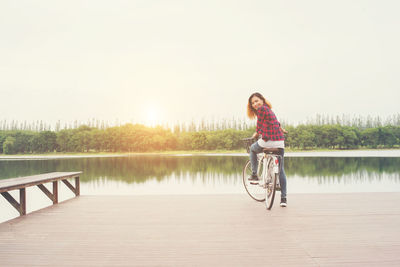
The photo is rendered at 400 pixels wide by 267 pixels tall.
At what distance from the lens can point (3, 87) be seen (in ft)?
331

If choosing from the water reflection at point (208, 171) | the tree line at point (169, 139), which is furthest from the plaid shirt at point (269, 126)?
the tree line at point (169, 139)

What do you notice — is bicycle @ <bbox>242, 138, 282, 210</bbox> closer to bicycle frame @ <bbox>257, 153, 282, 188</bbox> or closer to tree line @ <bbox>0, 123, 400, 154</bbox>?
bicycle frame @ <bbox>257, 153, 282, 188</bbox>

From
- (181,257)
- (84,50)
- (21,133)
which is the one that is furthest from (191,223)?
(21,133)

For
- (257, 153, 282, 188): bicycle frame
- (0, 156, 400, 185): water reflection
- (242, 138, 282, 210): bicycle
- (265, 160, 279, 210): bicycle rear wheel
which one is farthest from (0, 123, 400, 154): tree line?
(265, 160, 279, 210): bicycle rear wheel

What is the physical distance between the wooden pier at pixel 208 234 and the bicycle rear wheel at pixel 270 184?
0.17m

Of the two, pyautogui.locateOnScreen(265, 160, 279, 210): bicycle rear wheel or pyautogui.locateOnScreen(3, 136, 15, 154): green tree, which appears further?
pyautogui.locateOnScreen(3, 136, 15, 154): green tree

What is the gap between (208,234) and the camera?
122 inches

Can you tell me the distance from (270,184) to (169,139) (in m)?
63.5

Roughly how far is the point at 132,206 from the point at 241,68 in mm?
81996

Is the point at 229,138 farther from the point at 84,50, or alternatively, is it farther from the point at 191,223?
the point at 191,223

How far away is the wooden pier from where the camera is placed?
2459 mm

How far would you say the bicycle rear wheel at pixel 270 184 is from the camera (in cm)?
399

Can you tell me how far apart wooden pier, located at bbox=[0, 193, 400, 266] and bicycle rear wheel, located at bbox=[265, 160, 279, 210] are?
0.55 ft

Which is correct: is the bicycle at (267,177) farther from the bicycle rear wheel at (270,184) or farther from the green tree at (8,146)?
the green tree at (8,146)
